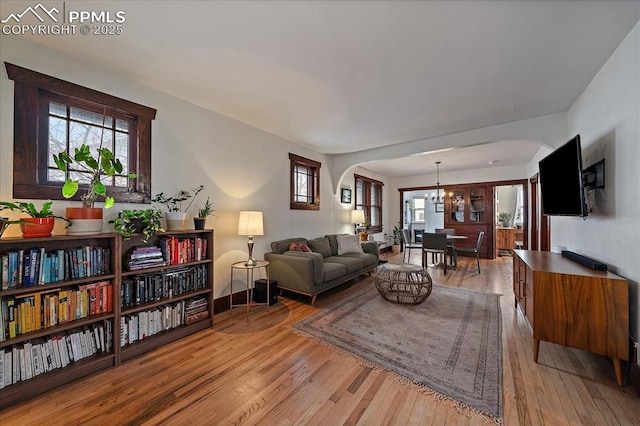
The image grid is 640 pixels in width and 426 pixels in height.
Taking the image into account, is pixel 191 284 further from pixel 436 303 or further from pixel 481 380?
pixel 436 303

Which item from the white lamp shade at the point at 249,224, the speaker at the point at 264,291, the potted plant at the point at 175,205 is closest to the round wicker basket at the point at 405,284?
the speaker at the point at 264,291

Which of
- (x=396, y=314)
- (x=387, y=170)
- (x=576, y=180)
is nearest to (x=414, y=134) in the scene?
(x=576, y=180)

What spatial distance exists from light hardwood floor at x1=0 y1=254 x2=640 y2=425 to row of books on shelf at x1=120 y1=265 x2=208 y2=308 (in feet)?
1.55

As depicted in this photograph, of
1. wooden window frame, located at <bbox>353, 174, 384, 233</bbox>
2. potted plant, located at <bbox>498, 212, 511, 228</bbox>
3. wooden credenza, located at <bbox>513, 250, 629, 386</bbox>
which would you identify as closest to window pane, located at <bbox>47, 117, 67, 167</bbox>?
wooden credenza, located at <bbox>513, 250, 629, 386</bbox>

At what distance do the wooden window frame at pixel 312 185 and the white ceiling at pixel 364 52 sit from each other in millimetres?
1269

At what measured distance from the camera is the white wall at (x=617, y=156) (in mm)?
1668

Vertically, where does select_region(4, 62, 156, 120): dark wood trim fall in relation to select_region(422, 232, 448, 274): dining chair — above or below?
above

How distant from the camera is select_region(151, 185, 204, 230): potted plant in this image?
248 cm

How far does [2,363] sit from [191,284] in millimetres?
1211

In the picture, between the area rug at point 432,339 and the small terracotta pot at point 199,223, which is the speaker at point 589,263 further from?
the small terracotta pot at point 199,223

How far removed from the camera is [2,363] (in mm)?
1526

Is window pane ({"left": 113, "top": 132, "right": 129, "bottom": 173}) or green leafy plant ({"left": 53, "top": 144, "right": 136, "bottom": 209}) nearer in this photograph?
green leafy plant ({"left": 53, "top": 144, "right": 136, "bottom": 209})

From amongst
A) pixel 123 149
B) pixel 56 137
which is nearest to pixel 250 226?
pixel 123 149

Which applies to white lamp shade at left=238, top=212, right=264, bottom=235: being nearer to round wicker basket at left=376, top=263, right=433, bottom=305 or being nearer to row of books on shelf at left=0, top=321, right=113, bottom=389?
row of books on shelf at left=0, top=321, right=113, bottom=389
